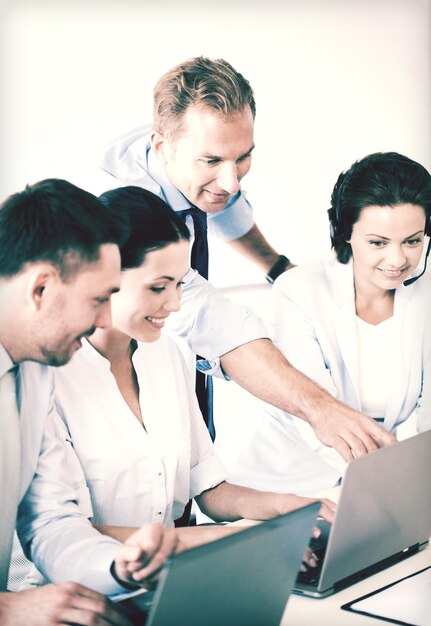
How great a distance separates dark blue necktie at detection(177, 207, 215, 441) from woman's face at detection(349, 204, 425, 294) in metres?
0.46

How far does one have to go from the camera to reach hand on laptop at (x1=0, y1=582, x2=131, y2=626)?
135cm

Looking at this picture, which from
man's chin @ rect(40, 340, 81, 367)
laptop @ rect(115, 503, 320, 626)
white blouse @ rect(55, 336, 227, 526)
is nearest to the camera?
laptop @ rect(115, 503, 320, 626)

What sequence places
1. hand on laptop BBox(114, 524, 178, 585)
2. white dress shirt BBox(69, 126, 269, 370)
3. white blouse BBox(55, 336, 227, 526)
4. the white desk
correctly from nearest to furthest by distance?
hand on laptop BBox(114, 524, 178, 585), the white desk, white blouse BBox(55, 336, 227, 526), white dress shirt BBox(69, 126, 269, 370)

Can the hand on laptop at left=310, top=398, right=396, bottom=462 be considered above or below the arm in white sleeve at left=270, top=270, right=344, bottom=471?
below

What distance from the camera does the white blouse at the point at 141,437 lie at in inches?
67.6

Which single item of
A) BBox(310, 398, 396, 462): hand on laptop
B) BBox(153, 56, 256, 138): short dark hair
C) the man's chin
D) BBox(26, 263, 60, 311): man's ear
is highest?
BBox(153, 56, 256, 138): short dark hair

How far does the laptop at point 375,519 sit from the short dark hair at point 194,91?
0.86 m

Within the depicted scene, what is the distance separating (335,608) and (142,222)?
2.71 ft

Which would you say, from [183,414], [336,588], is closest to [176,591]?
[336,588]

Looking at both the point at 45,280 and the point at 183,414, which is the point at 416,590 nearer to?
the point at 183,414

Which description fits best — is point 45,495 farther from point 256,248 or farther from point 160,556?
point 256,248

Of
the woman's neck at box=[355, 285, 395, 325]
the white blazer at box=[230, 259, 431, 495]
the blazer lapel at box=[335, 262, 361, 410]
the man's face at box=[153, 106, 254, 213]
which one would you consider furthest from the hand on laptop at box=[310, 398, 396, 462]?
the man's face at box=[153, 106, 254, 213]

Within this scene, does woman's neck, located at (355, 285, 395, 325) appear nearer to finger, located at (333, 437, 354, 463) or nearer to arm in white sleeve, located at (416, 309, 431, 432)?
arm in white sleeve, located at (416, 309, 431, 432)

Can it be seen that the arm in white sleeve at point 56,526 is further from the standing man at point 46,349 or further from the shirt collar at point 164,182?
the shirt collar at point 164,182
